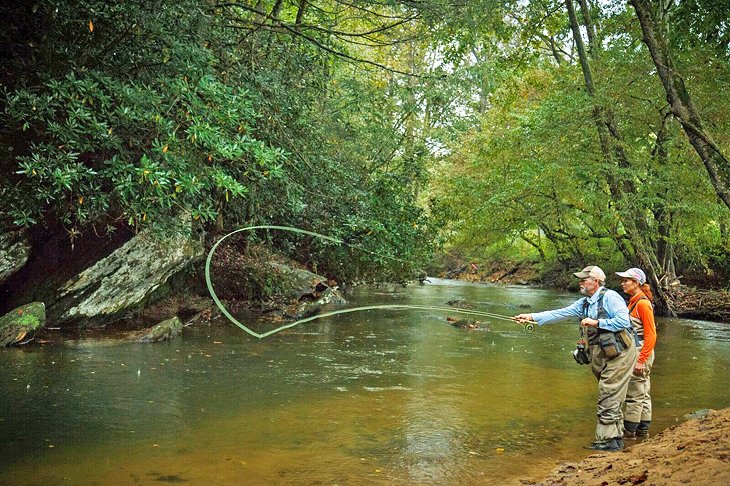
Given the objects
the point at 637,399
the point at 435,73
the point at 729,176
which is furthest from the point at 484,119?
the point at 637,399

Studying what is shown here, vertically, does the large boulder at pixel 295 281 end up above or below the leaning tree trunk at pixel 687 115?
below

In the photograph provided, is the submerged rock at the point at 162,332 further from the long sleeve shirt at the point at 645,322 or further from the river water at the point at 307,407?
the long sleeve shirt at the point at 645,322

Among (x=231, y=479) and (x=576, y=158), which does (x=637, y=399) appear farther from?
(x=576, y=158)

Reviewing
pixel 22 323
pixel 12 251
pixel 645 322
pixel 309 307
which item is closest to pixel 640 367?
pixel 645 322

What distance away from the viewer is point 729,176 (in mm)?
11414

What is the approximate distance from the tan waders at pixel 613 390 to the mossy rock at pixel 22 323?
8993 millimetres

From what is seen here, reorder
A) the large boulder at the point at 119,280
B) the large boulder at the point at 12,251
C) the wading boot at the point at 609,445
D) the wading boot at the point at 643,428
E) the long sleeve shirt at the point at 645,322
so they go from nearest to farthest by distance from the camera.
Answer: the wading boot at the point at 609,445
the long sleeve shirt at the point at 645,322
the wading boot at the point at 643,428
the large boulder at the point at 12,251
the large boulder at the point at 119,280

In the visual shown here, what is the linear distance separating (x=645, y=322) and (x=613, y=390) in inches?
36.1

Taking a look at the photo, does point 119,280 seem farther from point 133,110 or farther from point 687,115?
point 687,115

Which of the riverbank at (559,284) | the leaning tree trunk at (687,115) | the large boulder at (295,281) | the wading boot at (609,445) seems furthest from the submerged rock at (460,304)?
the wading boot at (609,445)

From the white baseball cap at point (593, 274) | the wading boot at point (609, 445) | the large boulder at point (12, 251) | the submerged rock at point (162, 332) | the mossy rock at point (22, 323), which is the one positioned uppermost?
the large boulder at point (12, 251)

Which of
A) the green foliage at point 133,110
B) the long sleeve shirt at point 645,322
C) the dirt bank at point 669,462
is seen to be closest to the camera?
the dirt bank at point 669,462

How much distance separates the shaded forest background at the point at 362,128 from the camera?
7820 millimetres

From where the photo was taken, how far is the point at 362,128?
1681cm
